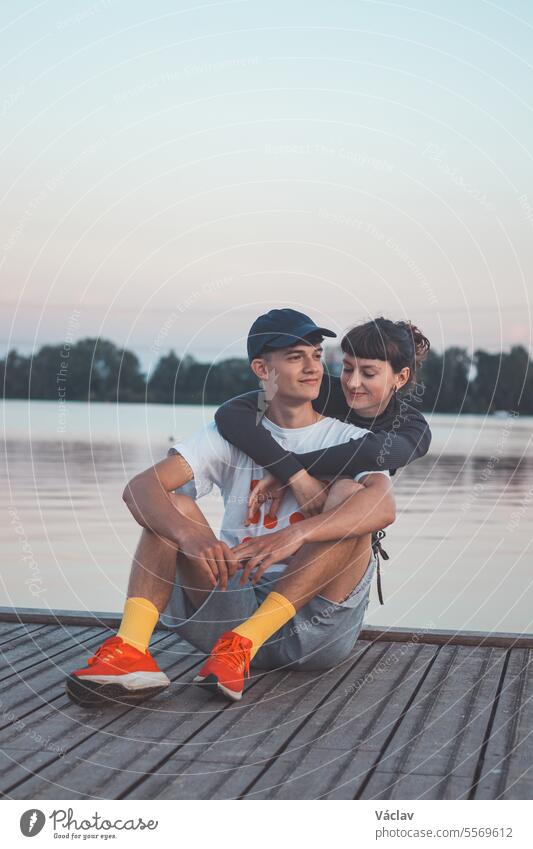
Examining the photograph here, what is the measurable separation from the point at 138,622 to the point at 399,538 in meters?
6.67

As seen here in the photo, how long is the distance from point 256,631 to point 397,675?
71 cm

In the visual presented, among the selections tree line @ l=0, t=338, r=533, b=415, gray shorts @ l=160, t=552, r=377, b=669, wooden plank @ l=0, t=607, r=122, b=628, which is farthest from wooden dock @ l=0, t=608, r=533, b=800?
tree line @ l=0, t=338, r=533, b=415

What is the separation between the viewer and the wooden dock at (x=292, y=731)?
11.7ft

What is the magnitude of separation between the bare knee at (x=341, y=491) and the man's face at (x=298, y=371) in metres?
0.44

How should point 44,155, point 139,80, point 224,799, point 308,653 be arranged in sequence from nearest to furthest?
point 224,799
point 308,653
point 44,155
point 139,80

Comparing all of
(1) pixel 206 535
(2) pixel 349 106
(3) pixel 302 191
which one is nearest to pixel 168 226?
(3) pixel 302 191

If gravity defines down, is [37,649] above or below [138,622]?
below

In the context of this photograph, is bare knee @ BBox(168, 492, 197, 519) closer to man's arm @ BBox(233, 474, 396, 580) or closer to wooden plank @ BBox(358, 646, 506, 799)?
man's arm @ BBox(233, 474, 396, 580)

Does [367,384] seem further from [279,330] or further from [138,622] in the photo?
[138,622]

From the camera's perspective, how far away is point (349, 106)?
572cm

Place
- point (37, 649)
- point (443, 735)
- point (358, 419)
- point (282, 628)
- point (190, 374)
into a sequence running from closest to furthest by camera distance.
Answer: point (443, 735), point (282, 628), point (358, 419), point (37, 649), point (190, 374)

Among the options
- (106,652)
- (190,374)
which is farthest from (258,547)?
(190,374)

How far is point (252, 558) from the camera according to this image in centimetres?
446

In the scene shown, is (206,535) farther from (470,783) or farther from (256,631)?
(470,783)
